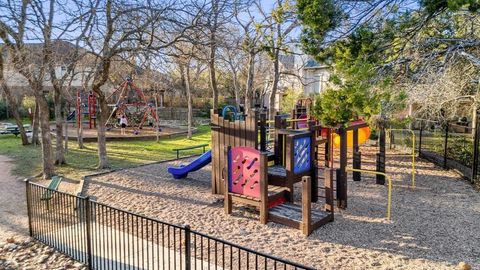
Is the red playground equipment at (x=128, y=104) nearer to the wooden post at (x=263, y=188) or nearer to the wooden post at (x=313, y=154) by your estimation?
the wooden post at (x=313, y=154)

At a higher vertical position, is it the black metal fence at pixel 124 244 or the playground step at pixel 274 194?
the playground step at pixel 274 194

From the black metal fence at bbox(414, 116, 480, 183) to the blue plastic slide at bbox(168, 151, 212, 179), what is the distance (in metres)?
7.23

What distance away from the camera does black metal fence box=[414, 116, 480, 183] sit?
397 inches

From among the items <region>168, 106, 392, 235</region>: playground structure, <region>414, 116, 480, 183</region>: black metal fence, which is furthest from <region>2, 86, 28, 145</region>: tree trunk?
<region>414, 116, 480, 183</region>: black metal fence

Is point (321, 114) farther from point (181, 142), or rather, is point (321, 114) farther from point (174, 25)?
point (181, 142)

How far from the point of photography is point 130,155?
1556cm

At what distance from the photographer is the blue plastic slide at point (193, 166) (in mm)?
9782

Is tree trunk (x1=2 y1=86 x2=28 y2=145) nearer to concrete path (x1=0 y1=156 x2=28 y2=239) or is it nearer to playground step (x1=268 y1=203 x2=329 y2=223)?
concrete path (x1=0 y1=156 x2=28 y2=239)

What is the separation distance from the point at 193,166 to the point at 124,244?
5.09 meters

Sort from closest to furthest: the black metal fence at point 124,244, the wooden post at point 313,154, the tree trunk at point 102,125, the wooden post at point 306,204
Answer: the black metal fence at point 124,244 < the wooden post at point 306,204 < the wooden post at point 313,154 < the tree trunk at point 102,125

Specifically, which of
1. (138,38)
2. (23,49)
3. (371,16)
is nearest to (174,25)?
(138,38)

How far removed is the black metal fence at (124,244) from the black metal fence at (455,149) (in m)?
7.83

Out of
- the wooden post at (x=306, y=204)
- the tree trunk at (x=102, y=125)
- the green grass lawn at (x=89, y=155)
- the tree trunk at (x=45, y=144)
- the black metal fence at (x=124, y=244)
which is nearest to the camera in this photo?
the black metal fence at (x=124, y=244)

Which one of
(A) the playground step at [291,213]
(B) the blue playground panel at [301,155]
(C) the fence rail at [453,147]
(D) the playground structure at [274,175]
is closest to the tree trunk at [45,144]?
(D) the playground structure at [274,175]
